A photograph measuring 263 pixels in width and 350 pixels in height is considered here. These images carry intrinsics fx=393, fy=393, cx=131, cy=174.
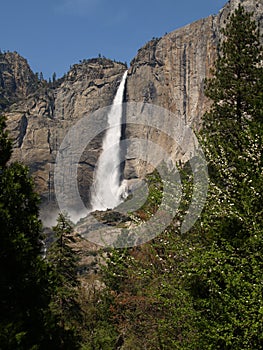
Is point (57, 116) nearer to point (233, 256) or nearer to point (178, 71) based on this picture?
point (178, 71)

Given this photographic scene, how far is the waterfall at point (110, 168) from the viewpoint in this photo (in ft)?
351

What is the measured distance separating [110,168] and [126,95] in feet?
71.8

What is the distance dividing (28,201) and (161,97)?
318ft

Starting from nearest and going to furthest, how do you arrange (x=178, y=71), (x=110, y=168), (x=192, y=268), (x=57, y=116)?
(x=192, y=268) → (x=178, y=71) → (x=110, y=168) → (x=57, y=116)

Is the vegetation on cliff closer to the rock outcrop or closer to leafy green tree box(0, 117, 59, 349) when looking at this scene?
leafy green tree box(0, 117, 59, 349)

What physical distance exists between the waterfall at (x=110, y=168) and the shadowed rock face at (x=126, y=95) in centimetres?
246

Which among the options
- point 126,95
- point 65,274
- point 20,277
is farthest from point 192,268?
point 126,95

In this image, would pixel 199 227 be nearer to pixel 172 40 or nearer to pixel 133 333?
pixel 133 333

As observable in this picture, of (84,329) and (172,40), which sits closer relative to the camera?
(84,329)

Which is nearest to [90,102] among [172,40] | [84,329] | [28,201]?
[172,40]

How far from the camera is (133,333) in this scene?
2209cm

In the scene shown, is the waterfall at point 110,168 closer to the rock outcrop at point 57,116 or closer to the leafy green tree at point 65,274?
the rock outcrop at point 57,116

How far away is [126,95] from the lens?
115 metres

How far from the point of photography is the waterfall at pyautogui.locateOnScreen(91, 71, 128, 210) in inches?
4213
